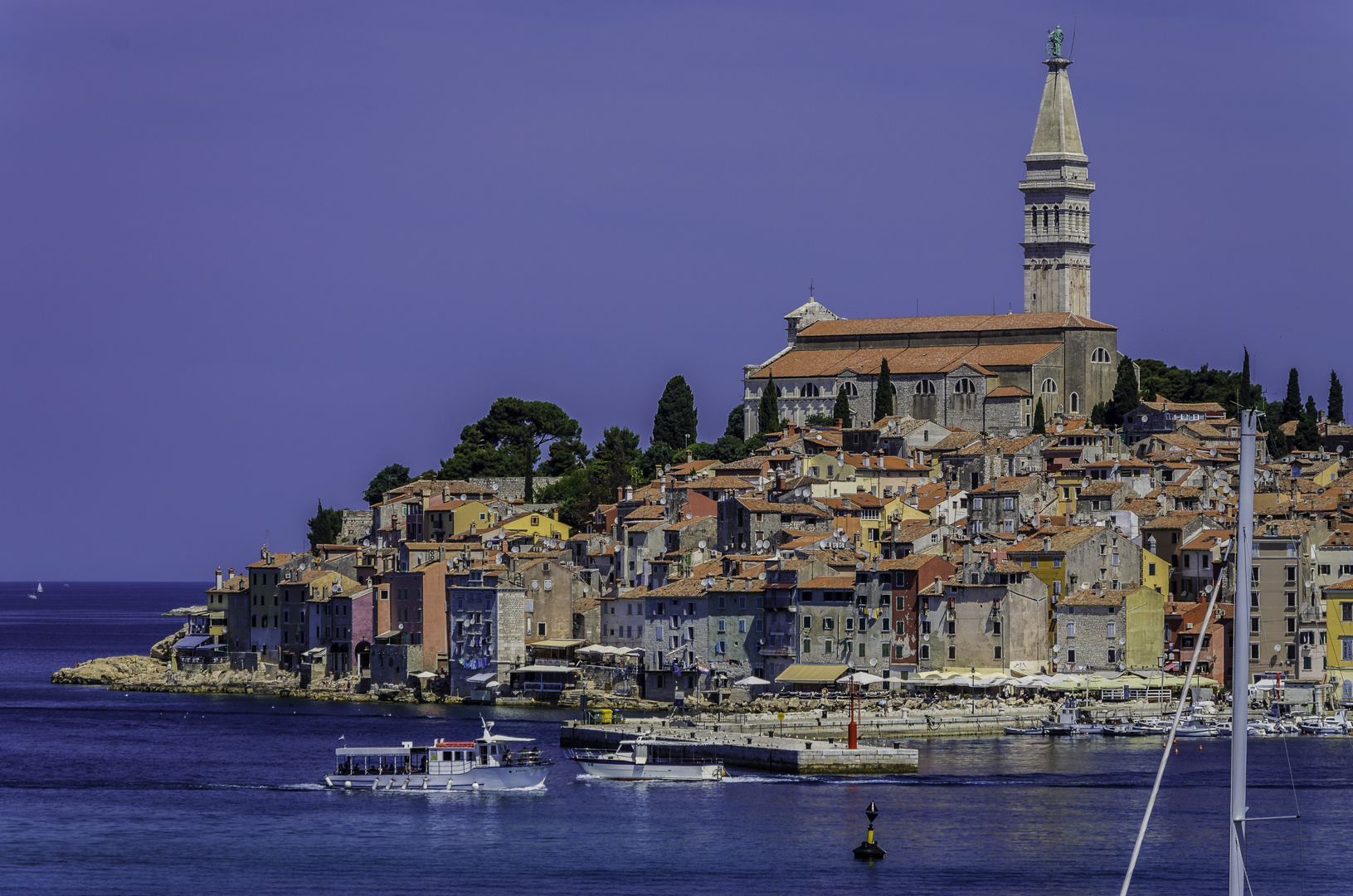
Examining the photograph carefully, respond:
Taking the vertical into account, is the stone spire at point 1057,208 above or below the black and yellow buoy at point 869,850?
above

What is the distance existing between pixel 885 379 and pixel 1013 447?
54.7 feet

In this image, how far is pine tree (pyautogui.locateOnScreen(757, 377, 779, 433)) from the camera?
108 m

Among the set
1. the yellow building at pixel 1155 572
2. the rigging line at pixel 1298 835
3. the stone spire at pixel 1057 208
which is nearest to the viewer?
the rigging line at pixel 1298 835

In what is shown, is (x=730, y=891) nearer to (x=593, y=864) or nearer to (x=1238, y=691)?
(x=593, y=864)

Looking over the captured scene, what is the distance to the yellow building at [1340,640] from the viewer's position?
237ft

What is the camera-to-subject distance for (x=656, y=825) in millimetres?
52188

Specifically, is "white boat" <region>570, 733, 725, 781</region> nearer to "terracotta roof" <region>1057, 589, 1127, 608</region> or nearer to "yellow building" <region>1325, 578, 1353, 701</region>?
"terracotta roof" <region>1057, 589, 1127, 608</region>

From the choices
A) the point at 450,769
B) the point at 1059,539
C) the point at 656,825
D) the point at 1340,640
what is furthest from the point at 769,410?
the point at 656,825

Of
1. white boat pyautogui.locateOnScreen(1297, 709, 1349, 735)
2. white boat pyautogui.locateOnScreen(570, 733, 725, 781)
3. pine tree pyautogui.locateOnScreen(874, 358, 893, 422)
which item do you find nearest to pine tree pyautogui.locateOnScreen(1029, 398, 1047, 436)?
pine tree pyautogui.locateOnScreen(874, 358, 893, 422)

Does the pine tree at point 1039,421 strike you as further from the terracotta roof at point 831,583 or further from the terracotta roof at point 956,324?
the terracotta roof at point 831,583

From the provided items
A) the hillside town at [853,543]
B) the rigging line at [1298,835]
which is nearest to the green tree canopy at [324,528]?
the hillside town at [853,543]

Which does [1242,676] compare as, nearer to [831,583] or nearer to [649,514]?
[831,583]

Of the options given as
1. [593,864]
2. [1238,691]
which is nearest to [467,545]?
[593,864]

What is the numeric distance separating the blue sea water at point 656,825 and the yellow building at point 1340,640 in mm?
6029
